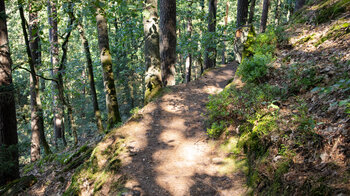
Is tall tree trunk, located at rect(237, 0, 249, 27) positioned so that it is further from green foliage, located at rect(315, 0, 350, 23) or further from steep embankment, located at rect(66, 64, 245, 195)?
steep embankment, located at rect(66, 64, 245, 195)

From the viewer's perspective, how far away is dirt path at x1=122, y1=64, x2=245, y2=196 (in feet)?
14.0

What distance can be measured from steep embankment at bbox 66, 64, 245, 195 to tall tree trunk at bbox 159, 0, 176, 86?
7.49 ft

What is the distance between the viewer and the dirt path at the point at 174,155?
14.0 feet

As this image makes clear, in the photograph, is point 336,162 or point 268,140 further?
point 268,140

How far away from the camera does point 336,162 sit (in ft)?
8.81

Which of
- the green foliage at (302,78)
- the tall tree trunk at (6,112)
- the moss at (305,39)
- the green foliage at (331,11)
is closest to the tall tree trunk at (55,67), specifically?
the tall tree trunk at (6,112)

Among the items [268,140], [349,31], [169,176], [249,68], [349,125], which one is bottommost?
[169,176]

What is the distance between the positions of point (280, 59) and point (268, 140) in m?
4.07

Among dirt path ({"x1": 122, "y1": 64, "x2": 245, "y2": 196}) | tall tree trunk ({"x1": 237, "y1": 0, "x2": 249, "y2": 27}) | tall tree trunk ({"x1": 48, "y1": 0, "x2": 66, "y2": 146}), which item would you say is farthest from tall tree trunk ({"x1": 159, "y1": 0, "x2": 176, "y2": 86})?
tall tree trunk ({"x1": 48, "y1": 0, "x2": 66, "y2": 146})

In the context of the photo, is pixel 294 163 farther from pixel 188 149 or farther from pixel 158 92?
pixel 158 92

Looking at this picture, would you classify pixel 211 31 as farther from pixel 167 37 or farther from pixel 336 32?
pixel 336 32

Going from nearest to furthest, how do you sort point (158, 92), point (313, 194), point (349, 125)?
point (313, 194) < point (349, 125) < point (158, 92)

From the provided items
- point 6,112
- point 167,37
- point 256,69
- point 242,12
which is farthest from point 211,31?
point 6,112

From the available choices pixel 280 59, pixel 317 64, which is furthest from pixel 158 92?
pixel 317 64
